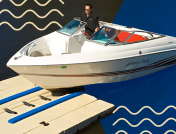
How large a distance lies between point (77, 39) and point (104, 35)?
2.20 ft

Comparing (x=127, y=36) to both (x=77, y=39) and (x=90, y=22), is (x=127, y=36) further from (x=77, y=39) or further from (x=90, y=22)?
(x=77, y=39)

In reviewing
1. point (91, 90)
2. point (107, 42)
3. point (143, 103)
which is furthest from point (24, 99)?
point (143, 103)

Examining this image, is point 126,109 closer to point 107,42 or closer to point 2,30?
point 107,42

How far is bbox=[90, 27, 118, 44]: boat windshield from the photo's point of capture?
5.78 metres

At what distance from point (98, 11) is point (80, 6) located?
1.63 ft

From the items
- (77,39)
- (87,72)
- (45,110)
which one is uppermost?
(77,39)

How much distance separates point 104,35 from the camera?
582cm

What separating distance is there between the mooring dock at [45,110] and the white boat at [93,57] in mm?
337

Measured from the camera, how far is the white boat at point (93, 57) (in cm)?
536

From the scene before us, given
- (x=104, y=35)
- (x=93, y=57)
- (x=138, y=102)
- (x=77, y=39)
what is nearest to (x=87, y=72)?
(x=93, y=57)

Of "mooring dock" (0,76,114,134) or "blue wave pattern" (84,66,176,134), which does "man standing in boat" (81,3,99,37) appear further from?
"mooring dock" (0,76,114,134)

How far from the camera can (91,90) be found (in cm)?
572

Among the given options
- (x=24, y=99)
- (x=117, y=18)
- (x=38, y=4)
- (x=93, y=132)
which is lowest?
(x=93, y=132)

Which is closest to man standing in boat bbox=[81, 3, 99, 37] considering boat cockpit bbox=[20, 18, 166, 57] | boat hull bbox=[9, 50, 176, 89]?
boat cockpit bbox=[20, 18, 166, 57]
